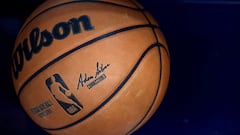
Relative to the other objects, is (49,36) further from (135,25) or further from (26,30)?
(135,25)

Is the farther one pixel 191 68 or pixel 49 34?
pixel 191 68

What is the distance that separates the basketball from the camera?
812 mm

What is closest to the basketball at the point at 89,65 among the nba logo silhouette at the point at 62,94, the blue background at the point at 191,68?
the nba logo silhouette at the point at 62,94

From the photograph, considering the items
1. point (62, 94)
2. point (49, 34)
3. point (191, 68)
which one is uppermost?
point (49, 34)

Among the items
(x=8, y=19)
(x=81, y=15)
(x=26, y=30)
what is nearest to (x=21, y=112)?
(x=8, y=19)

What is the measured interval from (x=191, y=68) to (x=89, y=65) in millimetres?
608

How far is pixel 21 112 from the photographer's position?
1.26 m

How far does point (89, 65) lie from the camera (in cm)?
81

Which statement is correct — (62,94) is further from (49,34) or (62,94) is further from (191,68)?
(191,68)

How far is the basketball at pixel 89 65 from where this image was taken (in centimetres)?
81
